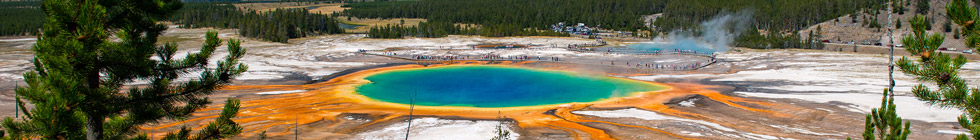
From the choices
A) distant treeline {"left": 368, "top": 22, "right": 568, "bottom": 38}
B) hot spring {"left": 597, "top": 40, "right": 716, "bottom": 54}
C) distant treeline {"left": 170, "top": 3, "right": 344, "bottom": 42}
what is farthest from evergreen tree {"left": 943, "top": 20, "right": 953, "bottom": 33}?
distant treeline {"left": 170, "top": 3, "right": 344, "bottom": 42}

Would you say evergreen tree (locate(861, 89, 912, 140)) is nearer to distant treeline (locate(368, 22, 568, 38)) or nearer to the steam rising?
the steam rising

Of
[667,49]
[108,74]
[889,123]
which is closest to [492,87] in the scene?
[889,123]

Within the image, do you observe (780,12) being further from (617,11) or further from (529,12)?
(529,12)

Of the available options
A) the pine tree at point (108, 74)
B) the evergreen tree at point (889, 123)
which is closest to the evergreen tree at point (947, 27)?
the evergreen tree at point (889, 123)

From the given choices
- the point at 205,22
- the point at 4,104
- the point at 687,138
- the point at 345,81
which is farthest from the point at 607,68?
the point at 205,22

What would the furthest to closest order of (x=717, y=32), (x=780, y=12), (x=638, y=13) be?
(x=638, y=13), (x=780, y=12), (x=717, y=32)

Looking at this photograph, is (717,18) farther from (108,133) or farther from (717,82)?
(108,133)

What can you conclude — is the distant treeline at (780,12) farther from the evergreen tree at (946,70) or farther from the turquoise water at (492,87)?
the evergreen tree at (946,70)
